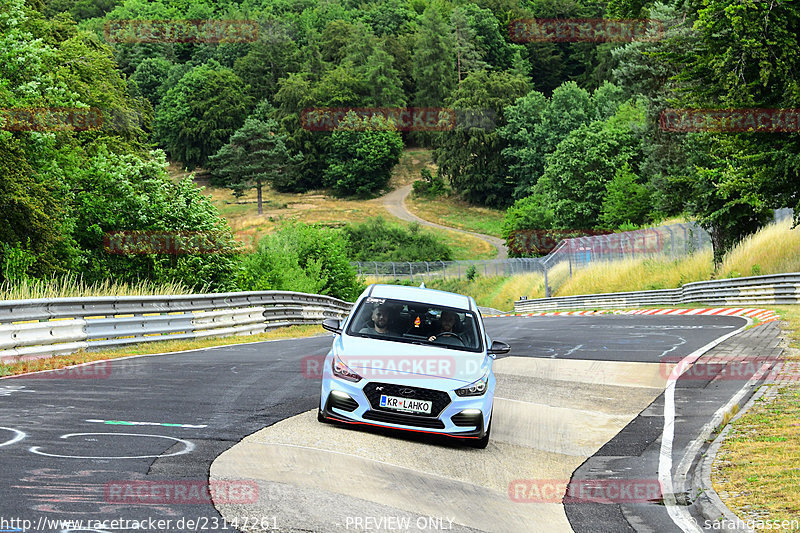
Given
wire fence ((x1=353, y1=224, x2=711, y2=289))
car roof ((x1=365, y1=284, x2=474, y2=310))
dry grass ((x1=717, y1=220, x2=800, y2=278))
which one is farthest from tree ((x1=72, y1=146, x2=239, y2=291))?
wire fence ((x1=353, y1=224, x2=711, y2=289))

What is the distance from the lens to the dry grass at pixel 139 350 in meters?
14.0

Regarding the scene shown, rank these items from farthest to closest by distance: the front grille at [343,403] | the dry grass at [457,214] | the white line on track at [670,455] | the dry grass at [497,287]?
→ the dry grass at [457,214], the dry grass at [497,287], the front grille at [343,403], the white line on track at [670,455]

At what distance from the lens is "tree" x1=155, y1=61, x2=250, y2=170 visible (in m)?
144

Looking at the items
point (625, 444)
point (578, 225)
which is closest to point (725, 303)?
point (625, 444)

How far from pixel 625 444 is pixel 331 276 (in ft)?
118

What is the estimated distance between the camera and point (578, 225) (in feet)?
274

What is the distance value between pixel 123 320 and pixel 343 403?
974 cm

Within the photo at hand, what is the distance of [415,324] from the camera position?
1069cm
